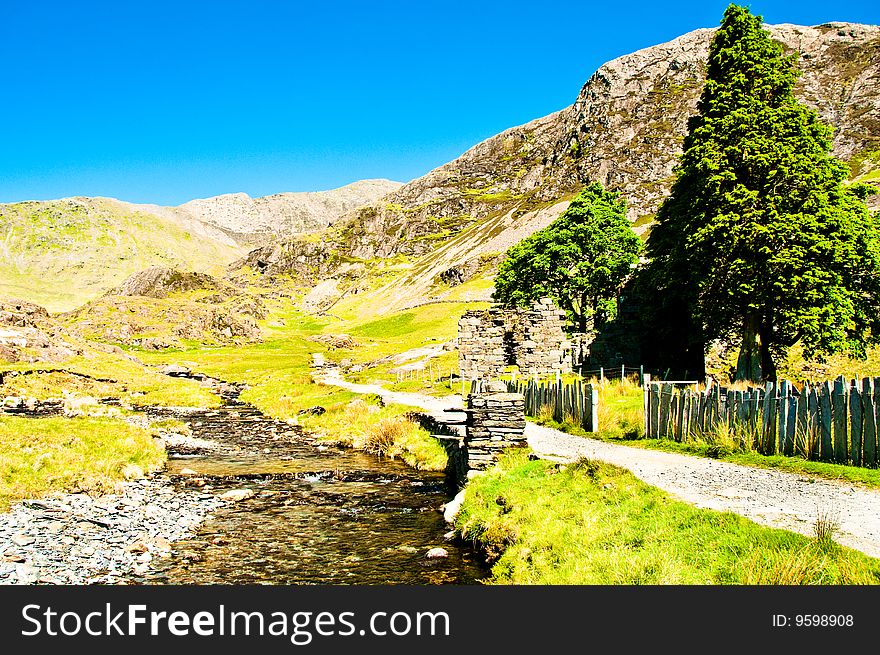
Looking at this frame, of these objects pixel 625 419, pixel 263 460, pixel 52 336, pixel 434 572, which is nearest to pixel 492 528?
pixel 434 572

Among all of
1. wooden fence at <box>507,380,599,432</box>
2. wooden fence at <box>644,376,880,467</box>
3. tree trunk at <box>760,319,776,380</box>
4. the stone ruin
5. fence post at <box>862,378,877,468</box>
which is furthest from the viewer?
the stone ruin

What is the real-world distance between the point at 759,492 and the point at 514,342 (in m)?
31.8

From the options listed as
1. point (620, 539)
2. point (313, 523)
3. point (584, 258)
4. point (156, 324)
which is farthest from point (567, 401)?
point (156, 324)

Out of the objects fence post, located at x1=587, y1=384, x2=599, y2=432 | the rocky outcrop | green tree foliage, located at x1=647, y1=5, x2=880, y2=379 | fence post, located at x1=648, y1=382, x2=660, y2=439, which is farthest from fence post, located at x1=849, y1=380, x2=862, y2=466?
the rocky outcrop

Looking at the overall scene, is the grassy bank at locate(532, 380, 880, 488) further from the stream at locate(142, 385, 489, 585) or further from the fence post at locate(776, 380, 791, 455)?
the stream at locate(142, 385, 489, 585)

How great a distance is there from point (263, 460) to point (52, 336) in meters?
67.8

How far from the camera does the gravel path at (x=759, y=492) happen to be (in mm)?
9672

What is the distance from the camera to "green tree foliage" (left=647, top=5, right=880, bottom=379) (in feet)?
92.1

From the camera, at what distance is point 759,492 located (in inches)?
483

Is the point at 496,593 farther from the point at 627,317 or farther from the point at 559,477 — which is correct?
the point at 627,317

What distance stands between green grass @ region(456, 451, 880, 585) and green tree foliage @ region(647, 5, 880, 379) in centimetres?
1949

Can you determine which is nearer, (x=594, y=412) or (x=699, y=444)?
(x=699, y=444)

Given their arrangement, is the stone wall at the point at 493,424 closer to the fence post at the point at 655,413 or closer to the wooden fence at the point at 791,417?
the fence post at the point at 655,413

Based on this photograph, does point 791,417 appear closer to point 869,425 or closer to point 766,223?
point 869,425
